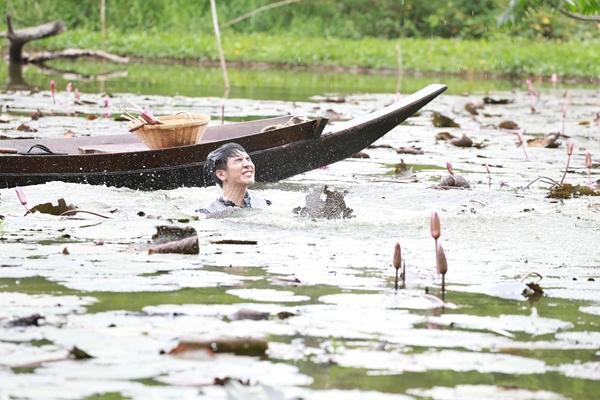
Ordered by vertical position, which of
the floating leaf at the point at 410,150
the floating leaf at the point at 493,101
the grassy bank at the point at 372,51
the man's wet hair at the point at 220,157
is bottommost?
the floating leaf at the point at 410,150

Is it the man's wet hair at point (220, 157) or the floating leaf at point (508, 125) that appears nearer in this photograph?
the man's wet hair at point (220, 157)

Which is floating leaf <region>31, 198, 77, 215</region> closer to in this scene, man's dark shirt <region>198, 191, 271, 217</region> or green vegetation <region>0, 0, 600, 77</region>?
man's dark shirt <region>198, 191, 271, 217</region>

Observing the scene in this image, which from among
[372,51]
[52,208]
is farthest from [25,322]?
[372,51]

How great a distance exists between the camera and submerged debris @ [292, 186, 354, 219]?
8.21m

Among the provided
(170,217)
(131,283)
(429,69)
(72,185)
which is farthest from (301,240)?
(429,69)

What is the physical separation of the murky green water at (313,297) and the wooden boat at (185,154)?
160 mm

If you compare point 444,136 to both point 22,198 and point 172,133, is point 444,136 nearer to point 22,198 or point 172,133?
point 172,133

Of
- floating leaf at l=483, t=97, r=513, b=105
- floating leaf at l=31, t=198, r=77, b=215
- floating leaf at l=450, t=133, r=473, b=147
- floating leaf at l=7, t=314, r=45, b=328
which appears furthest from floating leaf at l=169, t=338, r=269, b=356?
floating leaf at l=483, t=97, r=513, b=105

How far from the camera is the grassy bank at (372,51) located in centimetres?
2967

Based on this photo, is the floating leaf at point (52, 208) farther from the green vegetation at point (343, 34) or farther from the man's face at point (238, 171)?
the green vegetation at point (343, 34)

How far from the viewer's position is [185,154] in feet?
31.9

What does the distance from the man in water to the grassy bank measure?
20780 millimetres

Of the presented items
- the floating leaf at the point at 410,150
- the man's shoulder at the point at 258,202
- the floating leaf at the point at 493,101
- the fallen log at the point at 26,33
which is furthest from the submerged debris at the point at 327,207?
the fallen log at the point at 26,33

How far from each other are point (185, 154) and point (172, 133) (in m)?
0.19
